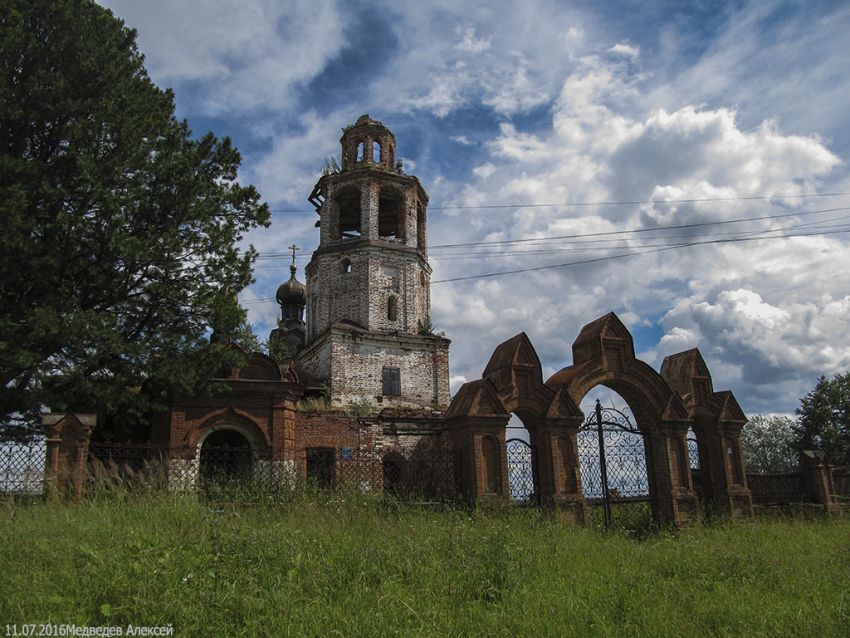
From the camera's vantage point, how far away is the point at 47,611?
561cm

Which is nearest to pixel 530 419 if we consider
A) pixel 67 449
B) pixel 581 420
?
A: pixel 581 420

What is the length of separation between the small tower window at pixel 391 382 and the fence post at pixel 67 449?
13.9 metres

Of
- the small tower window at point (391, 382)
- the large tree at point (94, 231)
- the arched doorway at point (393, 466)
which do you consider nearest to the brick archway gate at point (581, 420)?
the arched doorway at point (393, 466)

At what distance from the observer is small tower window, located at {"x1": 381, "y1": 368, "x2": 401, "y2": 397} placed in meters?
24.1

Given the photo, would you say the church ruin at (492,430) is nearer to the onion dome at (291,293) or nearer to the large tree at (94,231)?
the large tree at (94,231)

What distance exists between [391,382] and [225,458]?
1323 centimetres

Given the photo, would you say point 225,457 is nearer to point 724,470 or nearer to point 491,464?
point 491,464

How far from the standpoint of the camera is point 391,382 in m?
24.2

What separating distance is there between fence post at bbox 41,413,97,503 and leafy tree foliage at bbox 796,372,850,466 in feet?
107

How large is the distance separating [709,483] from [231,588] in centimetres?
1209

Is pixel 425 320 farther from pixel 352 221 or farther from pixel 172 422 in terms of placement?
pixel 172 422

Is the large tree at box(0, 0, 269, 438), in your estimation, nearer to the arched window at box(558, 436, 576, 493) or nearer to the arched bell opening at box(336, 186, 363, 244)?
the arched window at box(558, 436, 576, 493)

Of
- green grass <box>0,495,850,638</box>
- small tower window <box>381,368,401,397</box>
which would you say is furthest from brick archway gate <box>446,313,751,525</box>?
small tower window <box>381,368,401,397</box>

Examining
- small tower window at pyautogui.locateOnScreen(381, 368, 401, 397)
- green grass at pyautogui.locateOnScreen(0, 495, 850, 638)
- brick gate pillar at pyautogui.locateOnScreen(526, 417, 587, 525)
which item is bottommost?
green grass at pyautogui.locateOnScreen(0, 495, 850, 638)
